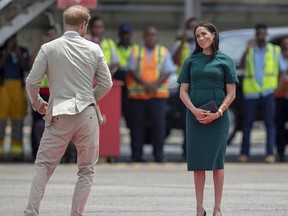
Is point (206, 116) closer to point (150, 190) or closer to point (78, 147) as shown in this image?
point (78, 147)

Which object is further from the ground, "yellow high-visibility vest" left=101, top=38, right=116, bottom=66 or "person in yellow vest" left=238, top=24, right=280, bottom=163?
"yellow high-visibility vest" left=101, top=38, right=116, bottom=66

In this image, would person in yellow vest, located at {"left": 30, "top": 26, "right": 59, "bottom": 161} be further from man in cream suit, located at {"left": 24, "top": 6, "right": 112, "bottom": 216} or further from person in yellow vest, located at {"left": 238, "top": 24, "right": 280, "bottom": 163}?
man in cream suit, located at {"left": 24, "top": 6, "right": 112, "bottom": 216}

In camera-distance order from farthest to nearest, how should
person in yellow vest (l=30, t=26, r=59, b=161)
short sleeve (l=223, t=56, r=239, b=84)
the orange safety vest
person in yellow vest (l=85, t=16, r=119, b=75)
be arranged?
1. the orange safety vest
2. person in yellow vest (l=85, t=16, r=119, b=75)
3. person in yellow vest (l=30, t=26, r=59, b=161)
4. short sleeve (l=223, t=56, r=239, b=84)

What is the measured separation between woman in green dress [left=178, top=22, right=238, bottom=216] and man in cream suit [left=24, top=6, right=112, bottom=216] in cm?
97

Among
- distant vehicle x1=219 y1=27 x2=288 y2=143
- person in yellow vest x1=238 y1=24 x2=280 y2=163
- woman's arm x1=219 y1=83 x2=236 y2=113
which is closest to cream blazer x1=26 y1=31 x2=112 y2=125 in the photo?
woman's arm x1=219 y1=83 x2=236 y2=113

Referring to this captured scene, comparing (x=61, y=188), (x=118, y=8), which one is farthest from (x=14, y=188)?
(x=118, y=8)

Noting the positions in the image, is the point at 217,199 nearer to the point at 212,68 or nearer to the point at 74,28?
the point at 212,68

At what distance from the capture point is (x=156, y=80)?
16859mm

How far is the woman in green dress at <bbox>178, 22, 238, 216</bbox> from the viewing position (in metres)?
9.82

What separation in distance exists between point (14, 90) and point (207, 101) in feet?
24.9

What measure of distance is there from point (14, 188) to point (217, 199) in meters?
3.81

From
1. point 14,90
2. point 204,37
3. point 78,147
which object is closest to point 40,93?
point 14,90

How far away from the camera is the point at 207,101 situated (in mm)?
9820

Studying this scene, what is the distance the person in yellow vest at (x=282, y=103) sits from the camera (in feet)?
56.2
